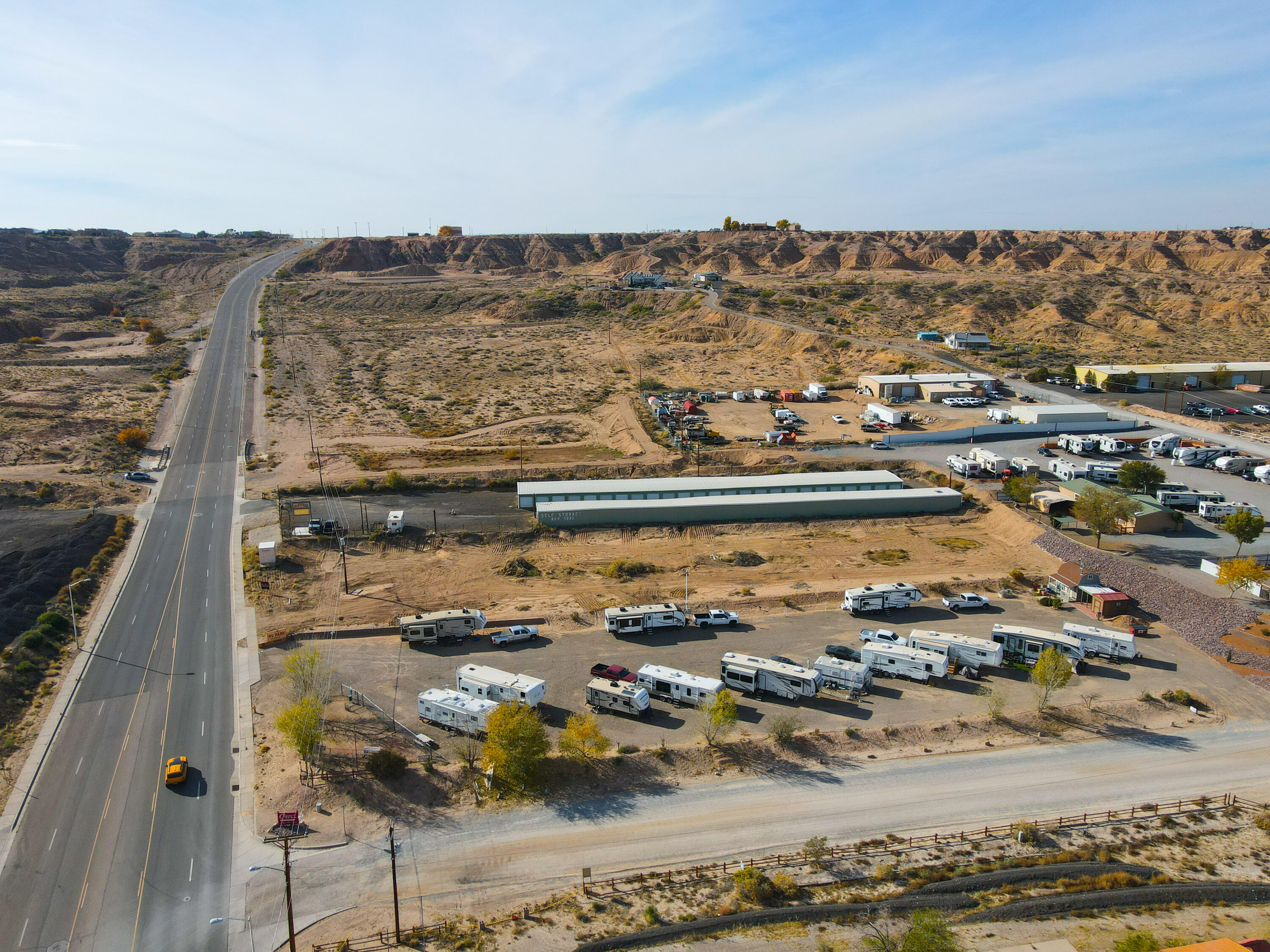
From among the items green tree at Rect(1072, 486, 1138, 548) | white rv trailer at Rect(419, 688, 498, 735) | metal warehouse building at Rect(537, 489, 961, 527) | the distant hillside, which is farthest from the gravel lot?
the distant hillside

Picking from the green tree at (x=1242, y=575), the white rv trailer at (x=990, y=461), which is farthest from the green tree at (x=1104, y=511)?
the white rv trailer at (x=990, y=461)

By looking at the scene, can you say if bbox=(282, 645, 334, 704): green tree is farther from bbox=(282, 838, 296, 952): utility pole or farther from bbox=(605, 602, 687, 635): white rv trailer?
bbox=(605, 602, 687, 635): white rv trailer

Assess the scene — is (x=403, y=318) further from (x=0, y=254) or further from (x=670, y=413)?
(x=0, y=254)

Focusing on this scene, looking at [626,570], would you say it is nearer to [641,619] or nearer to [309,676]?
[641,619]

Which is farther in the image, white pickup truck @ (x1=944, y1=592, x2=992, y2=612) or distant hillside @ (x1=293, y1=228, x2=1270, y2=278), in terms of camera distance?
distant hillside @ (x1=293, y1=228, x2=1270, y2=278)

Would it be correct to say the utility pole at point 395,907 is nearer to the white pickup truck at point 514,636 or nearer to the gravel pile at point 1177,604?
the white pickup truck at point 514,636

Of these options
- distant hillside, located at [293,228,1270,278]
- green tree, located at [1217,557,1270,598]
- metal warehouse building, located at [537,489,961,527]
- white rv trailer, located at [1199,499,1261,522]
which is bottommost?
metal warehouse building, located at [537,489,961,527]

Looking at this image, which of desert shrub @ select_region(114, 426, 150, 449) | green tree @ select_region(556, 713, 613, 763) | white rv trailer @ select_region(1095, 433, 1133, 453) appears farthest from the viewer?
desert shrub @ select_region(114, 426, 150, 449)

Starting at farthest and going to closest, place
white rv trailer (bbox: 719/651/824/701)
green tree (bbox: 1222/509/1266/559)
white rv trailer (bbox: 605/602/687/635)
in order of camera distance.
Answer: green tree (bbox: 1222/509/1266/559)
white rv trailer (bbox: 605/602/687/635)
white rv trailer (bbox: 719/651/824/701)
